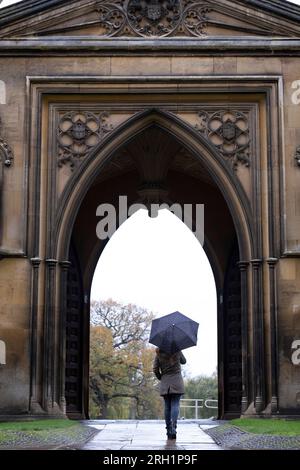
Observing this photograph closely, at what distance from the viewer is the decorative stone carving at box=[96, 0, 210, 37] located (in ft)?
73.1

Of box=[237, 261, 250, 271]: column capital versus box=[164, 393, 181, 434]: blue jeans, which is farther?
box=[237, 261, 250, 271]: column capital

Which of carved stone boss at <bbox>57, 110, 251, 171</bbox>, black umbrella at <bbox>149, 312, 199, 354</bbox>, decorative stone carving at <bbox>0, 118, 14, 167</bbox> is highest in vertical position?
carved stone boss at <bbox>57, 110, 251, 171</bbox>

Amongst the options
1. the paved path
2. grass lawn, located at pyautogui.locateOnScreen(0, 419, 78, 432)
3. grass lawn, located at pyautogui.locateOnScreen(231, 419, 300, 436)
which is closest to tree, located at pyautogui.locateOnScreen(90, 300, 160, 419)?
the paved path

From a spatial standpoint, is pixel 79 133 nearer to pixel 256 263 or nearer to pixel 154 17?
pixel 154 17

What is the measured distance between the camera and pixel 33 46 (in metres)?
22.0

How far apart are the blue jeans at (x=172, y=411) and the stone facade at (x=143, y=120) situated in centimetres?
422

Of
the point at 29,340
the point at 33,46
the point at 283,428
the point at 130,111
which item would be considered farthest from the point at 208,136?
the point at 283,428

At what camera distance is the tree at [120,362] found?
2151 inches

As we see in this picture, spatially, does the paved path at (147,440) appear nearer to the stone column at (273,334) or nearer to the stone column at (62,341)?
the stone column at (62,341)

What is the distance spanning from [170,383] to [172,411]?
45 cm

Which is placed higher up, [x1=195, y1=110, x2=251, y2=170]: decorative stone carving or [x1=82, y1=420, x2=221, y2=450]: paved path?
[x1=195, y1=110, x2=251, y2=170]: decorative stone carving

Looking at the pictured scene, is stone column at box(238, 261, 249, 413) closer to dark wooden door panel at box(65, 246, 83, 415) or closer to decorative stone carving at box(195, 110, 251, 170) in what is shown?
decorative stone carving at box(195, 110, 251, 170)

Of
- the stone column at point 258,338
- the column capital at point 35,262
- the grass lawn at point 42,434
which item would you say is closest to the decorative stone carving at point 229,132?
the stone column at point 258,338

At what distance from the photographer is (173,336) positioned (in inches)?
682
